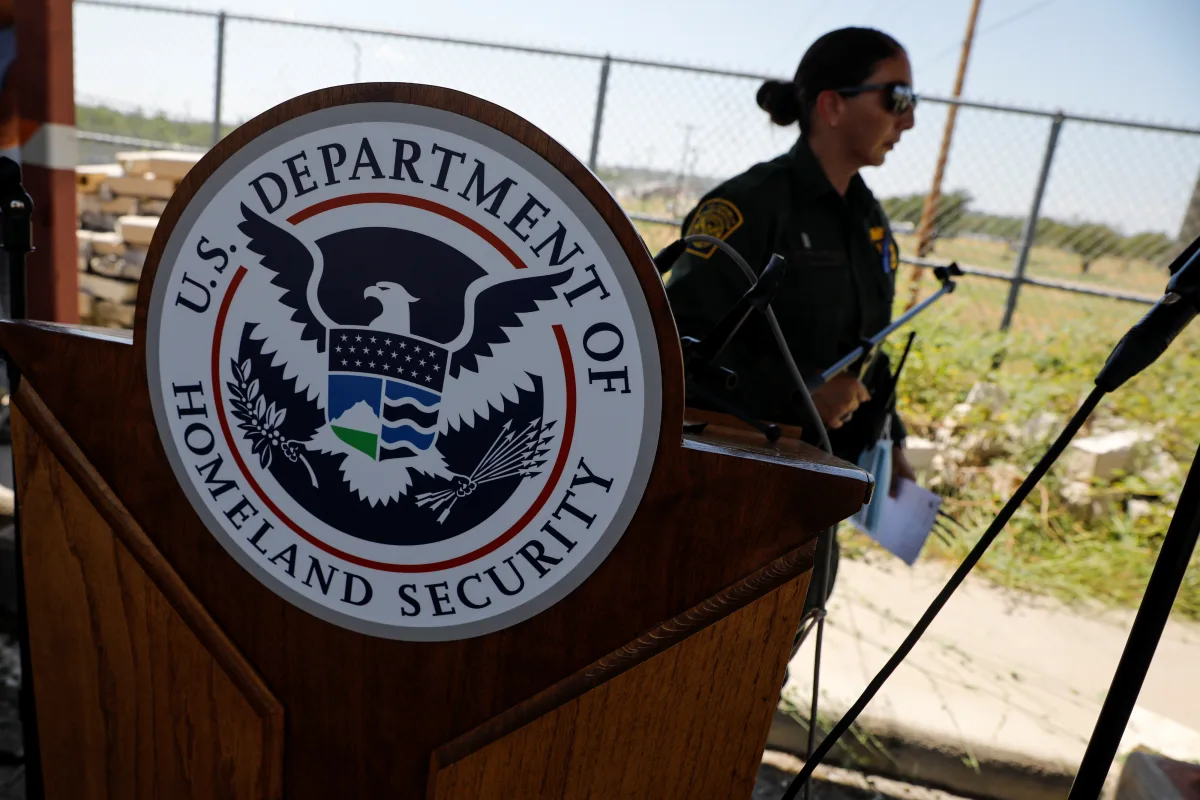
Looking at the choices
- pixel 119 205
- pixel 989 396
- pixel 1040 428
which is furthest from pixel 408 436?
pixel 119 205

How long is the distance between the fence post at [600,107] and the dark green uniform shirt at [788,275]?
10.4ft

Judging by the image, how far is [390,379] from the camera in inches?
29.6

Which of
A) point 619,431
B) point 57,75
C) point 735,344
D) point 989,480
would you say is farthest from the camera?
point 989,480

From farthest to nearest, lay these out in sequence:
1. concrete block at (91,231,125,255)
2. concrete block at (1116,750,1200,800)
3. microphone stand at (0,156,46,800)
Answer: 1. concrete block at (91,231,125,255)
2. concrete block at (1116,750,1200,800)
3. microphone stand at (0,156,46,800)

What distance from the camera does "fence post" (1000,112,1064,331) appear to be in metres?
4.85

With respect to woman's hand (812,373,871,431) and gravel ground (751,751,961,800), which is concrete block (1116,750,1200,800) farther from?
woman's hand (812,373,871,431)

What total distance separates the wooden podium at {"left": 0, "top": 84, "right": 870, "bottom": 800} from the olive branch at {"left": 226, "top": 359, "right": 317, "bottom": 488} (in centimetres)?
10

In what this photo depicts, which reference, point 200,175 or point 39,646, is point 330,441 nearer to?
point 200,175

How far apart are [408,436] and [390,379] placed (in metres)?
0.06

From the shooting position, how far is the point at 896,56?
5.43 feet

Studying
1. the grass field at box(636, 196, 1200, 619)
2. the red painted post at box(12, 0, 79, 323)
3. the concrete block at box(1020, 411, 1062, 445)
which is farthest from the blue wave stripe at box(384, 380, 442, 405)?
the concrete block at box(1020, 411, 1062, 445)

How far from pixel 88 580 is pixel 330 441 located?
35 cm

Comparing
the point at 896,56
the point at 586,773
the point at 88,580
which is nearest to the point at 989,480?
the point at 896,56

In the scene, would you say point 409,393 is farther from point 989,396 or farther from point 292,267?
point 989,396
